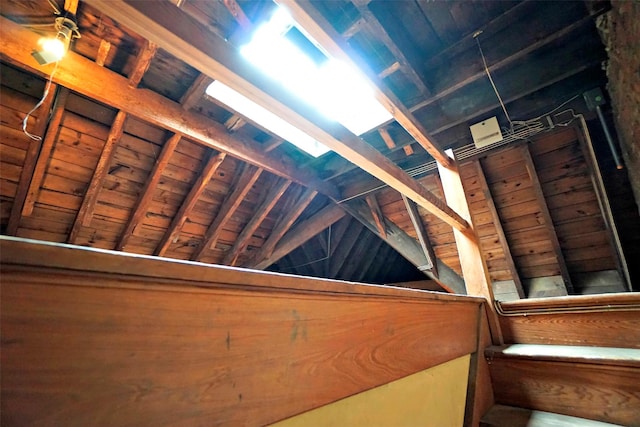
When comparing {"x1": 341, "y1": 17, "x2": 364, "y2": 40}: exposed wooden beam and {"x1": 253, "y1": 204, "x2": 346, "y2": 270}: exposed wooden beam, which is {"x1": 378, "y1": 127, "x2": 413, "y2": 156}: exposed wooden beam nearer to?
{"x1": 341, "y1": 17, "x2": 364, "y2": 40}: exposed wooden beam

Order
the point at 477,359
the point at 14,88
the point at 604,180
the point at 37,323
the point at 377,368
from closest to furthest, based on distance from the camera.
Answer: the point at 37,323 < the point at 377,368 < the point at 477,359 < the point at 14,88 < the point at 604,180

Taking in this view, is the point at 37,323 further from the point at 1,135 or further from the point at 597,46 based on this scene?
the point at 1,135

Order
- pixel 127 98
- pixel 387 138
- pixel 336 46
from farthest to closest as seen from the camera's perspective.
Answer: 1. pixel 387 138
2. pixel 127 98
3. pixel 336 46

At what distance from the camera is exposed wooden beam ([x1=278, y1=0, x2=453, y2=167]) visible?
31.7 inches

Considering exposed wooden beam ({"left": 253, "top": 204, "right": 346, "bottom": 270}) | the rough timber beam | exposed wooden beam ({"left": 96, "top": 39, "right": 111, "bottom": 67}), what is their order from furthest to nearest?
exposed wooden beam ({"left": 253, "top": 204, "right": 346, "bottom": 270}) → exposed wooden beam ({"left": 96, "top": 39, "right": 111, "bottom": 67}) → the rough timber beam

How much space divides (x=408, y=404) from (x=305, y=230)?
117 inches

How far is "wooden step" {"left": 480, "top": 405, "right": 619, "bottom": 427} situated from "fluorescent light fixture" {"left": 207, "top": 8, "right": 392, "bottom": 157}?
133 cm

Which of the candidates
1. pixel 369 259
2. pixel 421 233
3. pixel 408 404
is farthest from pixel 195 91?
pixel 369 259

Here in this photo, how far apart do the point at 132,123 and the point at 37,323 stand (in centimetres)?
262

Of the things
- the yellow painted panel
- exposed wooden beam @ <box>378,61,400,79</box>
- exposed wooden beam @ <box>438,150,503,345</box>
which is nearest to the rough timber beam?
the yellow painted panel

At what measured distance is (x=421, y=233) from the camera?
2.92 meters

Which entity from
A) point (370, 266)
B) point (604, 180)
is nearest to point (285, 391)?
point (604, 180)

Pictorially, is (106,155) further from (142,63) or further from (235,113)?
(235,113)

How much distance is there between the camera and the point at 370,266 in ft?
14.1
